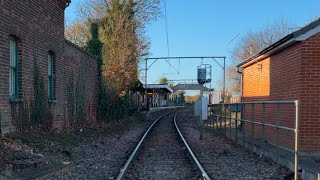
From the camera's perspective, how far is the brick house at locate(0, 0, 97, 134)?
12172 millimetres

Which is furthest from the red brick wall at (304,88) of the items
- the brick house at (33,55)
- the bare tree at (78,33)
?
the bare tree at (78,33)

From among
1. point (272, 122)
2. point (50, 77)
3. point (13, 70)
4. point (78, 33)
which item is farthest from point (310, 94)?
point (78, 33)

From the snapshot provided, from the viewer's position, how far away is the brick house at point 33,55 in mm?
12172

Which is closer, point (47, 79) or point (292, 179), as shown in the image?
point (292, 179)

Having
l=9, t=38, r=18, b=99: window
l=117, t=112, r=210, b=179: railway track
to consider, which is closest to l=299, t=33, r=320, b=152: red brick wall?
l=117, t=112, r=210, b=179: railway track

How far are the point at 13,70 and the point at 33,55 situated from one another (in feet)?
4.38

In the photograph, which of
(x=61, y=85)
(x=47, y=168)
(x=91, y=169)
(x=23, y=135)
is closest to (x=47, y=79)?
(x=61, y=85)

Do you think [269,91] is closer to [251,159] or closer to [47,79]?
[251,159]

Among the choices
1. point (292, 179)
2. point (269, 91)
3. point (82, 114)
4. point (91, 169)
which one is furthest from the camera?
point (82, 114)

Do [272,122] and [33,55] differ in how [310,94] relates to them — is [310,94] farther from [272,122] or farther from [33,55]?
[33,55]

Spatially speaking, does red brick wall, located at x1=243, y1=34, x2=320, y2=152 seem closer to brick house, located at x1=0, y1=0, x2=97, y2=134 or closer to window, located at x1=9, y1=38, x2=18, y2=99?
brick house, located at x1=0, y1=0, x2=97, y2=134

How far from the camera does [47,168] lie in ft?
30.1

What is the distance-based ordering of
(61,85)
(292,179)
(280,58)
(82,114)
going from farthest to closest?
1. (82,114)
2. (61,85)
3. (280,58)
4. (292,179)

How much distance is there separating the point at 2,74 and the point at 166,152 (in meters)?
5.65
